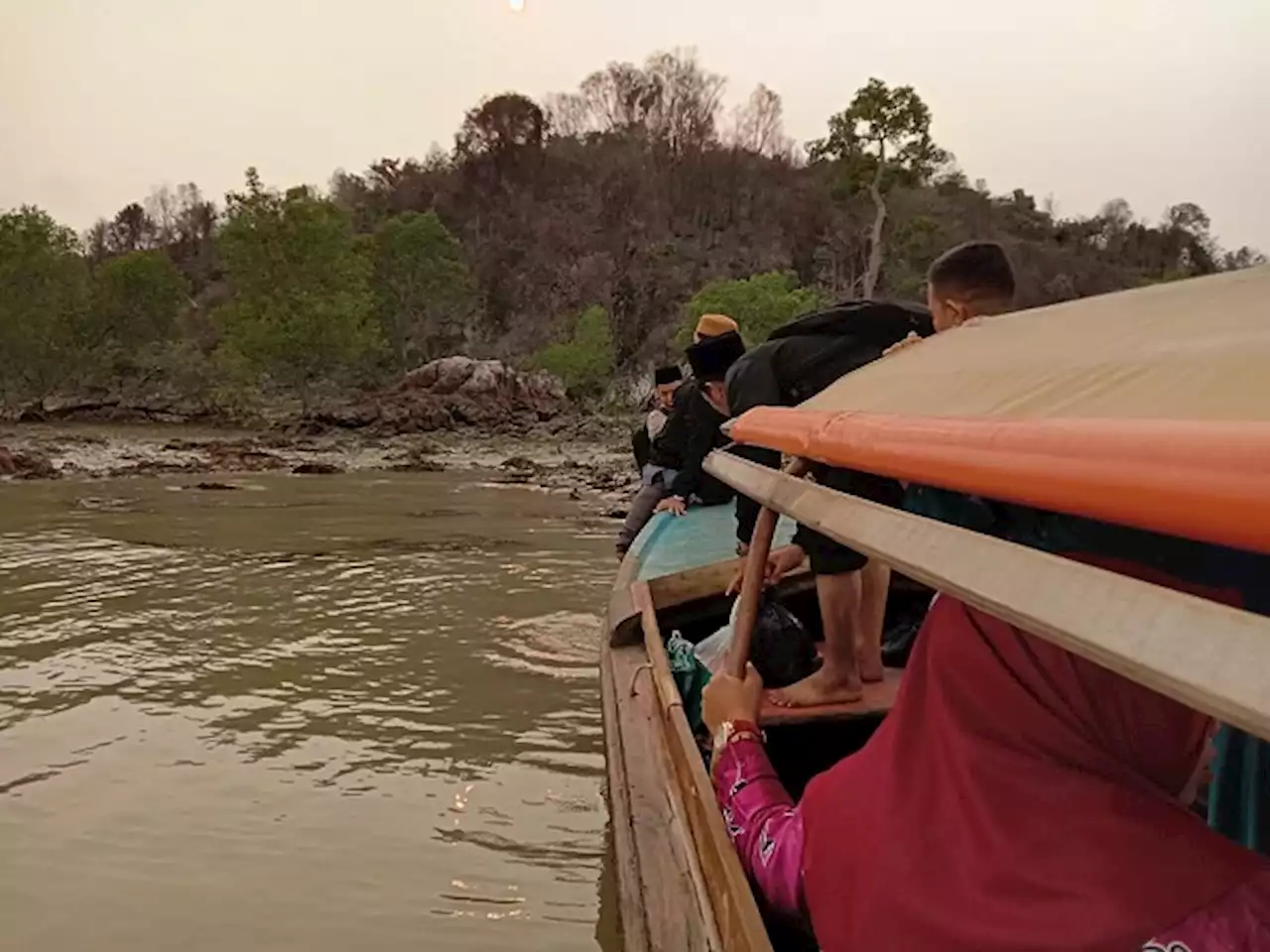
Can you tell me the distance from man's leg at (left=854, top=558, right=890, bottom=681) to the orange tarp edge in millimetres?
1946

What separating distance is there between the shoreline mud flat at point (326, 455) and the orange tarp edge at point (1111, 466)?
12.5m

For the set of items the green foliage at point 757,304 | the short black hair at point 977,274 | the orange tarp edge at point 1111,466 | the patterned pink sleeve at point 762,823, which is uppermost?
the green foliage at point 757,304

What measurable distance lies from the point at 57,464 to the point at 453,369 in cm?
1620

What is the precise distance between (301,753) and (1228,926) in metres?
4.56

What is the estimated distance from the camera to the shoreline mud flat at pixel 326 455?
18.5m

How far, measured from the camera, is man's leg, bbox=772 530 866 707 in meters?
3.51

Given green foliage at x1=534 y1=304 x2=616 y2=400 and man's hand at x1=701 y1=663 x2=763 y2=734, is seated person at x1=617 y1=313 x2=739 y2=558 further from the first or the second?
green foliage at x1=534 y1=304 x2=616 y2=400

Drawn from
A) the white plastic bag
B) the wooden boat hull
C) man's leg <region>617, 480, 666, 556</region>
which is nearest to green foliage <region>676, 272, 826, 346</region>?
man's leg <region>617, 480, 666, 556</region>

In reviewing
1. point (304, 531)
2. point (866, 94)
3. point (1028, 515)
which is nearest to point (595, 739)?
point (1028, 515)

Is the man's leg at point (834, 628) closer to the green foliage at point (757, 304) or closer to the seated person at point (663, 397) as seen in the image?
the seated person at point (663, 397)

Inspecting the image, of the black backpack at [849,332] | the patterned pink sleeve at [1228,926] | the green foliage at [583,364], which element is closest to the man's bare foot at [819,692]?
the black backpack at [849,332]

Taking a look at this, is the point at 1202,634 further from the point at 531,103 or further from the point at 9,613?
the point at 531,103

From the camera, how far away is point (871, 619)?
3.90 metres

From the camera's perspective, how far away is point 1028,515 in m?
2.40
